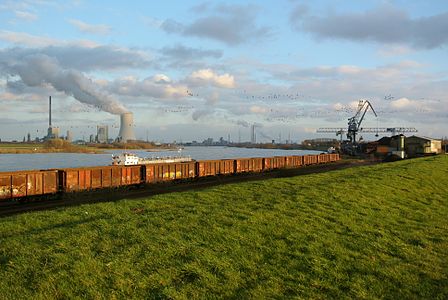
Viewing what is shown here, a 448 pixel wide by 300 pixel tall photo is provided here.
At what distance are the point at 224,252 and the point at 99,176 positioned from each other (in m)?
21.0

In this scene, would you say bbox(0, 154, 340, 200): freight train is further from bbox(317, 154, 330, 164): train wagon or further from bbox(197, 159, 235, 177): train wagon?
bbox(317, 154, 330, 164): train wagon

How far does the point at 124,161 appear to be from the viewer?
194ft

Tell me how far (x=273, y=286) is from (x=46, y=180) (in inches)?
809

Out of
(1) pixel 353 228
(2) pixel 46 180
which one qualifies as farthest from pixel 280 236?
(2) pixel 46 180

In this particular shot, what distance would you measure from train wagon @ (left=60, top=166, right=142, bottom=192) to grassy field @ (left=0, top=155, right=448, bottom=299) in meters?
12.1

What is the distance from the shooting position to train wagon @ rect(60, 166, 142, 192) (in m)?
25.3

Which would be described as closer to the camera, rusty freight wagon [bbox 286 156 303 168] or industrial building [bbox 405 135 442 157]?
rusty freight wagon [bbox 286 156 303 168]

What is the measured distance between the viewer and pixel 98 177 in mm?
27859

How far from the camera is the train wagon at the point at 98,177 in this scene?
2534 centimetres

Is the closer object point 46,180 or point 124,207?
point 124,207

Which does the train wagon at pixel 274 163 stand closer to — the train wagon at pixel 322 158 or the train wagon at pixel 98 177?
the train wagon at pixel 322 158

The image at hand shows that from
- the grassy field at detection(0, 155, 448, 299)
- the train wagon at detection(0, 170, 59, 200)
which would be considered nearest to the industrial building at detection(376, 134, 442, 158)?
the train wagon at detection(0, 170, 59, 200)

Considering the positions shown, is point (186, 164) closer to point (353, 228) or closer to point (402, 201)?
point (402, 201)

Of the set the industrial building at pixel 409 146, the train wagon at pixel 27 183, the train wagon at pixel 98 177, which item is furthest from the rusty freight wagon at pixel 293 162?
the train wagon at pixel 27 183
